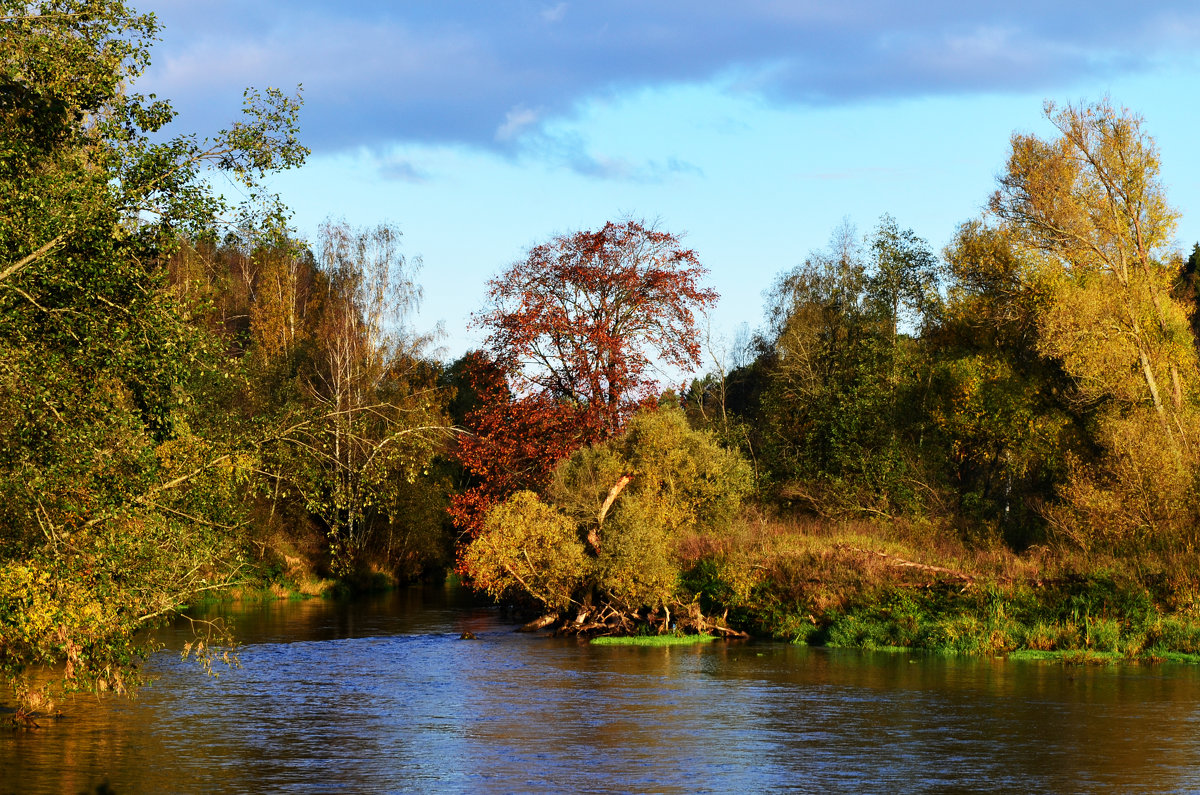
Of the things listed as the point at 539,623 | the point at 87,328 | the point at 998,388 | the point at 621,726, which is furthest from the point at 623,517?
the point at 87,328

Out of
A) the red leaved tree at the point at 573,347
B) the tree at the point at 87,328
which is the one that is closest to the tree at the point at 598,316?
the red leaved tree at the point at 573,347

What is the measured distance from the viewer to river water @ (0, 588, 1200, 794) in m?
18.8

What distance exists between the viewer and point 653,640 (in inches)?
1494

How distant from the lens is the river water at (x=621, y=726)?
18.8m

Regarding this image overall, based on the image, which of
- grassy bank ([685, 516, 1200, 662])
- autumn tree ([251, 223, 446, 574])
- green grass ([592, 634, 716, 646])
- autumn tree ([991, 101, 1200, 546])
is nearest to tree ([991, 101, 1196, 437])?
autumn tree ([991, 101, 1200, 546])

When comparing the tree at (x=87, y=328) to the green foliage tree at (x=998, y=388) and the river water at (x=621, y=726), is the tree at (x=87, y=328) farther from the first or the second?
the green foliage tree at (x=998, y=388)

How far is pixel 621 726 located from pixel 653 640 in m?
14.7

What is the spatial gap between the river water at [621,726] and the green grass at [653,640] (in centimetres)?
204

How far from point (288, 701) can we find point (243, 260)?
56.5 metres

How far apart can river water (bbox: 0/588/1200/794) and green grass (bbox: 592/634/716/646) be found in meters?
2.04

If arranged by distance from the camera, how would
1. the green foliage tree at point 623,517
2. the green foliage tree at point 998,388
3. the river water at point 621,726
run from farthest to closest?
1. the green foliage tree at point 998,388
2. the green foliage tree at point 623,517
3. the river water at point 621,726

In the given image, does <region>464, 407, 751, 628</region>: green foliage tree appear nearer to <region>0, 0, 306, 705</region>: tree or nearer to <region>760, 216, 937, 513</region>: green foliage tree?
<region>760, 216, 937, 513</region>: green foliage tree

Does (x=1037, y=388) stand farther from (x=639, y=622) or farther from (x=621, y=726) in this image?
(x=621, y=726)

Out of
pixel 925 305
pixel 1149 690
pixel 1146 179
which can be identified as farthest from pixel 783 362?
pixel 1149 690
